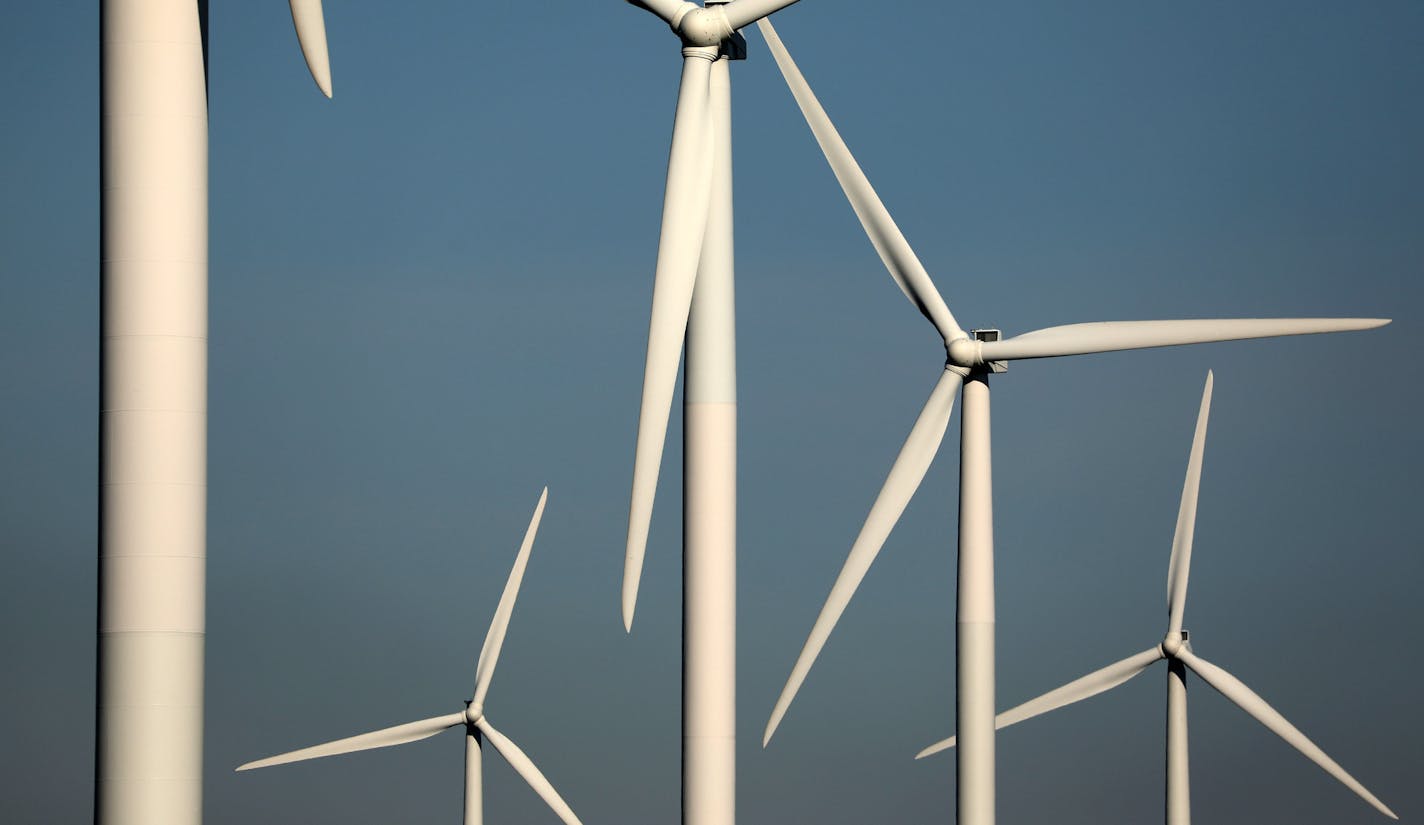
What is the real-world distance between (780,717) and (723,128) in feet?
39.2

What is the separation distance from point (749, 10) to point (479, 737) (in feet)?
144

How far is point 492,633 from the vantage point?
68.8m

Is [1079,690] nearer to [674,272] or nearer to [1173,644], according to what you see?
[1173,644]

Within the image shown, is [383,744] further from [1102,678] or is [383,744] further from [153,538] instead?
[153,538]

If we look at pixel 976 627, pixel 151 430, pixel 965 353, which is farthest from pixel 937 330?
pixel 151 430

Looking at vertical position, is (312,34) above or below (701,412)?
above

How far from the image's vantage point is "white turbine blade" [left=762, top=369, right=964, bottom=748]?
143ft

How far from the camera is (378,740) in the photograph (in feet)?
228

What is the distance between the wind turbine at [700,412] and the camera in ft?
104

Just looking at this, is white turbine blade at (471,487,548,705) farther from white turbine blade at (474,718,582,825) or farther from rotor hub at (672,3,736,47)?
rotor hub at (672,3,736,47)

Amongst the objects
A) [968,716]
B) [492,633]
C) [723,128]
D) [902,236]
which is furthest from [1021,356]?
[492,633]

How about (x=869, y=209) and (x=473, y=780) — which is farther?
(x=473, y=780)

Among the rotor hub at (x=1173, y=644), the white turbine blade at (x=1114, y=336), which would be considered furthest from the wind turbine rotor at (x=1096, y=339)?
the rotor hub at (x=1173, y=644)

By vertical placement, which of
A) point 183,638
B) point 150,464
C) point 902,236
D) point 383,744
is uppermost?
point 902,236
